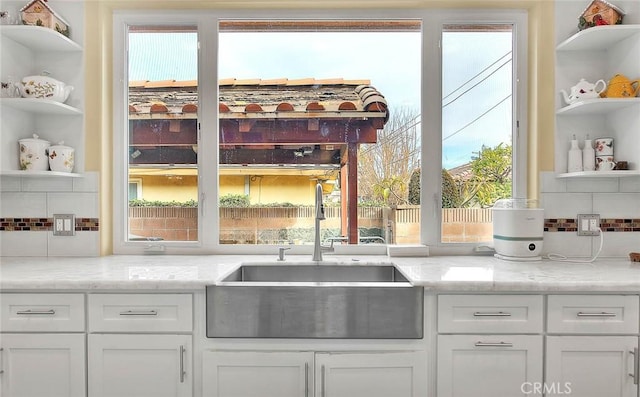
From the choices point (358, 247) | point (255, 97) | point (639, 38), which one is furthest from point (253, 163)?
point (639, 38)

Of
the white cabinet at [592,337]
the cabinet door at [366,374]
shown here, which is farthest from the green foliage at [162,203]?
the white cabinet at [592,337]

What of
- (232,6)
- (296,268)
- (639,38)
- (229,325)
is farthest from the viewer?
(232,6)

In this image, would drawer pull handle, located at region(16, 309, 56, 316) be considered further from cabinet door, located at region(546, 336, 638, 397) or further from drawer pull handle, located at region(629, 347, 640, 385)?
drawer pull handle, located at region(629, 347, 640, 385)

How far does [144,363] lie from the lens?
5.26ft

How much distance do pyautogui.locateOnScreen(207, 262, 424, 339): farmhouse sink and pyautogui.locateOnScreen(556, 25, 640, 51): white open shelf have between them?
4.91 feet

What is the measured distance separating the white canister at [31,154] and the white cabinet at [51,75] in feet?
0.14

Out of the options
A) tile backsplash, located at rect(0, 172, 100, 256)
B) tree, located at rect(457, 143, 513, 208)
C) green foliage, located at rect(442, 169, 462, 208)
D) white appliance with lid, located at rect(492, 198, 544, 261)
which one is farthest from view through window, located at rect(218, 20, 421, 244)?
tile backsplash, located at rect(0, 172, 100, 256)

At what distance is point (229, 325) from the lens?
1.58 m

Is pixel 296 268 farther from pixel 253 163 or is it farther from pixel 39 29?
pixel 39 29

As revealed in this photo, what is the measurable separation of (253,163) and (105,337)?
1130 millimetres

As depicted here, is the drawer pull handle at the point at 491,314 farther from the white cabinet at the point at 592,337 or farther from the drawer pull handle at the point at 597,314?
the drawer pull handle at the point at 597,314

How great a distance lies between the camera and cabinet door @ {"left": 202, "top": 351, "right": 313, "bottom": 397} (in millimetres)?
1573

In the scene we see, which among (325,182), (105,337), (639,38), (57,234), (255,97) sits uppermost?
(639,38)

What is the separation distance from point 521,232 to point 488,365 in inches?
28.7
